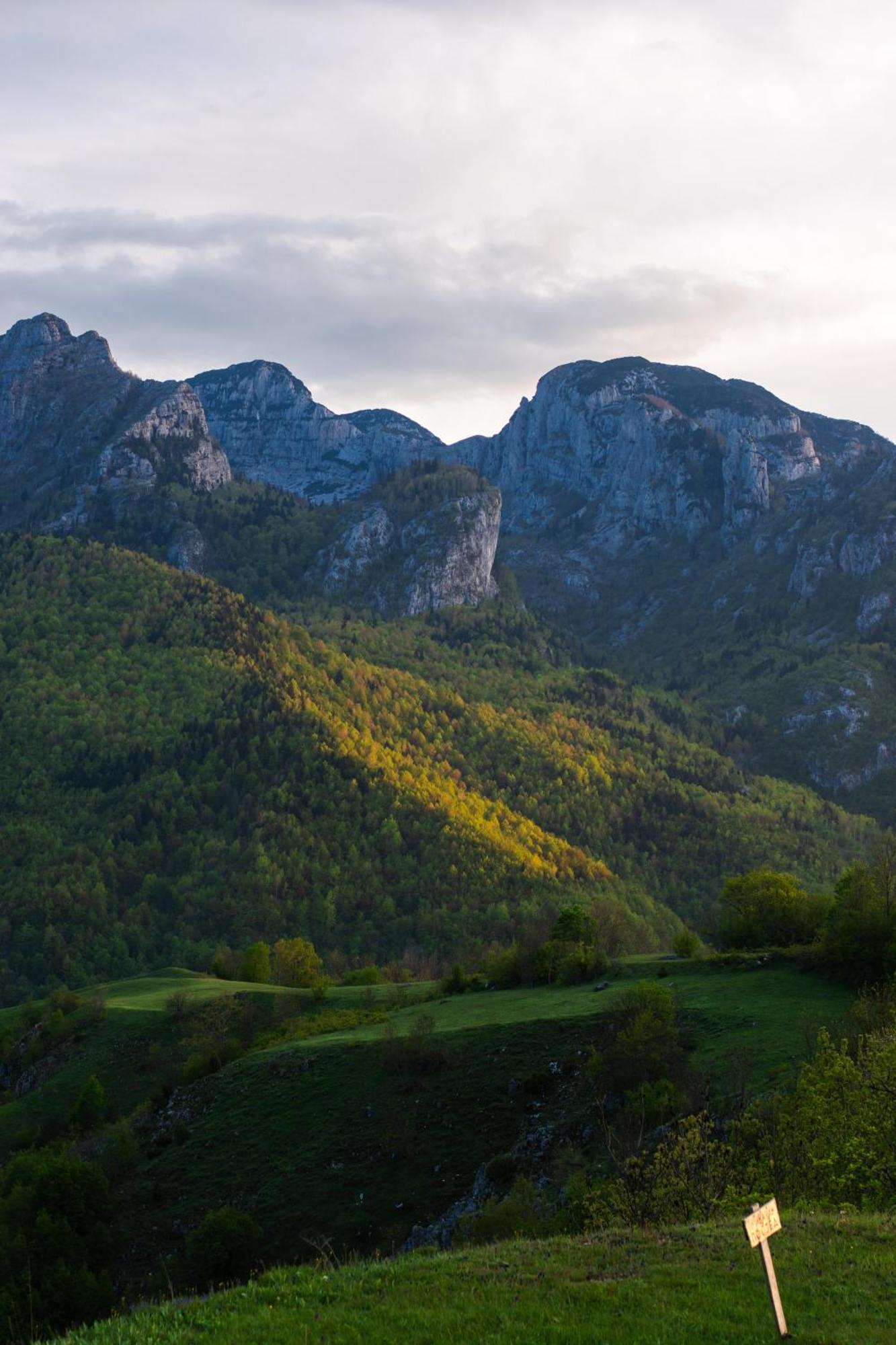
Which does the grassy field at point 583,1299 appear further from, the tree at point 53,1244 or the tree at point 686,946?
the tree at point 686,946

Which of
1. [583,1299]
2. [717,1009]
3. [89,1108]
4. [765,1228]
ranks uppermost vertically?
[765,1228]

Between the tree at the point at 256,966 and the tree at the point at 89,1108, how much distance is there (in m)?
47.2

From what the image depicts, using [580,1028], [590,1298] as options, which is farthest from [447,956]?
[590,1298]

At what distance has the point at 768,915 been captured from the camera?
10175 cm

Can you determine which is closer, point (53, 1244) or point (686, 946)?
point (53, 1244)

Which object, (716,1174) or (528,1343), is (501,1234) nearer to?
(716,1174)

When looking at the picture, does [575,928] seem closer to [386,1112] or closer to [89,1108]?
[386,1112]

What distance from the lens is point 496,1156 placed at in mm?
66875

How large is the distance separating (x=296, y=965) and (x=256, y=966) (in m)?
5.88

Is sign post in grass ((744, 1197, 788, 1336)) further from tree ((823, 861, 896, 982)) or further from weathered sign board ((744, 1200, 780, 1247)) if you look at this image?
tree ((823, 861, 896, 982))

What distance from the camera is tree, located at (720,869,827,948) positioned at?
99.2 metres

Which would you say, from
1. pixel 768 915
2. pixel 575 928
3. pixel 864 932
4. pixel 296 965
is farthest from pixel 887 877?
pixel 296 965

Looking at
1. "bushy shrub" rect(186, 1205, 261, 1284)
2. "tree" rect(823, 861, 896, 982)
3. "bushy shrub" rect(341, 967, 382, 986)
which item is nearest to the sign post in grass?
"bushy shrub" rect(186, 1205, 261, 1284)

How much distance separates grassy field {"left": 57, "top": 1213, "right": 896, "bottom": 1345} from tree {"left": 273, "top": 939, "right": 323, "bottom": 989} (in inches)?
4380
